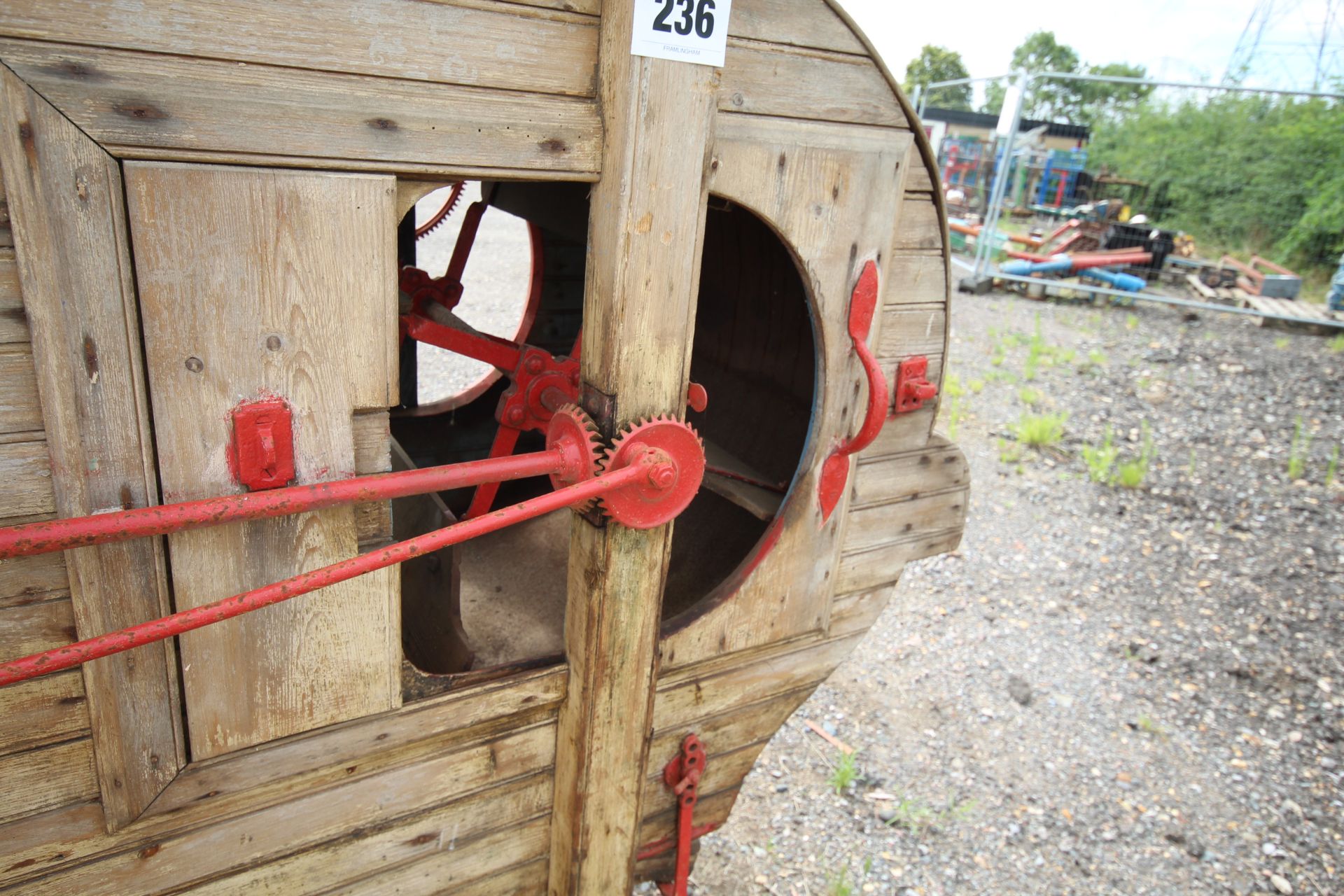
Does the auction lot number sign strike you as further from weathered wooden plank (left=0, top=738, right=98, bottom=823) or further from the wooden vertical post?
weathered wooden plank (left=0, top=738, right=98, bottom=823)

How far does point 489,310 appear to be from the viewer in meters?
8.30

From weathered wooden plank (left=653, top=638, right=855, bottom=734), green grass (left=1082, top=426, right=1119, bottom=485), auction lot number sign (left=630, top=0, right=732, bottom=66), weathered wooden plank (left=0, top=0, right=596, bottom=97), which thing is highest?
auction lot number sign (left=630, top=0, right=732, bottom=66)

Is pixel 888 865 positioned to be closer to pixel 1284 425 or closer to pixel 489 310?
pixel 1284 425

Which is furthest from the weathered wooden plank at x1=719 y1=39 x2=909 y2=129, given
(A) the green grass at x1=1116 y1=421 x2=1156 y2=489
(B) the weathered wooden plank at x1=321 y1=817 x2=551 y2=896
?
(A) the green grass at x1=1116 y1=421 x2=1156 y2=489

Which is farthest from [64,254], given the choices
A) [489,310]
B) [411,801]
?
[489,310]

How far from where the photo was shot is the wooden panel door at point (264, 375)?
112cm

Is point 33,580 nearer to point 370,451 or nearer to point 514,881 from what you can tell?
point 370,451

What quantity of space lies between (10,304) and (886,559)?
6.15ft

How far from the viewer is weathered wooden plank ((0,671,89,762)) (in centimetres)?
120

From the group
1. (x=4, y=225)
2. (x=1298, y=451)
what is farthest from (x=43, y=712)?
(x=1298, y=451)

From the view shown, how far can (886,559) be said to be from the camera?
2279 millimetres

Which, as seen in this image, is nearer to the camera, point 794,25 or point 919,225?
point 794,25

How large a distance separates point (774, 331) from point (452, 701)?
1.80 m

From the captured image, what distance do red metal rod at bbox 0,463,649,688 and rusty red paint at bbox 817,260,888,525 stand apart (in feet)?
1.91
